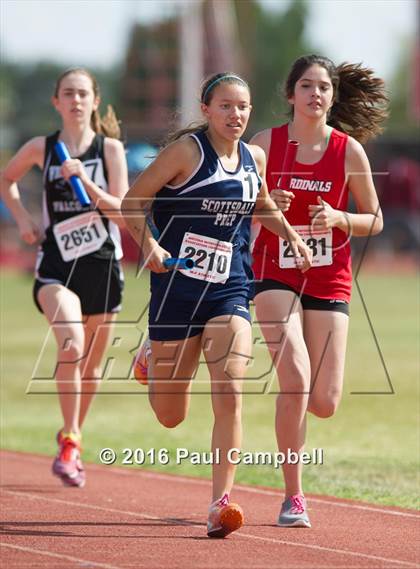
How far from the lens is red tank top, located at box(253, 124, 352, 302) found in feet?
23.2

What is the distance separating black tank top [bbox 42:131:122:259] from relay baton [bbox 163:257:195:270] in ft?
7.01

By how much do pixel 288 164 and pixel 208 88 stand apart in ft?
2.37

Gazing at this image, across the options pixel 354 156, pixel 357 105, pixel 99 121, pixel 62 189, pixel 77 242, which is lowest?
pixel 77 242

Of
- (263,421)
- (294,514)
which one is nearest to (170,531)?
(294,514)

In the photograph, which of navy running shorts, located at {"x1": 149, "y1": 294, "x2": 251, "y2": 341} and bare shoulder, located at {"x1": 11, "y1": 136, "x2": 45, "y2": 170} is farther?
bare shoulder, located at {"x1": 11, "y1": 136, "x2": 45, "y2": 170}

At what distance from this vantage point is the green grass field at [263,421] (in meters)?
9.28

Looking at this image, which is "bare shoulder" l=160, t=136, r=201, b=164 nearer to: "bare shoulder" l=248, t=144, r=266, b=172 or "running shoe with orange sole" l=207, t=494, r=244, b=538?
"bare shoulder" l=248, t=144, r=266, b=172

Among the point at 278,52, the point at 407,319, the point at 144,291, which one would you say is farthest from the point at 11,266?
the point at 278,52

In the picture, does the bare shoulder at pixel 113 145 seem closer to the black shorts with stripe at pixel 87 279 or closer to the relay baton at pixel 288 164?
the black shorts with stripe at pixel 87 279

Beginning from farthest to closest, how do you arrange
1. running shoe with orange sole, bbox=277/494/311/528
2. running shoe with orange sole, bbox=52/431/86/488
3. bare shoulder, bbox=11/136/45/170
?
bare shoulder, bbox=11/136/45/170 → running shoe with orange sole, bbox=52/431/86/488 → running shoe with orange sole, bbox=277/494/311/528

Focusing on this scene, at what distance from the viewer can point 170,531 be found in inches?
265

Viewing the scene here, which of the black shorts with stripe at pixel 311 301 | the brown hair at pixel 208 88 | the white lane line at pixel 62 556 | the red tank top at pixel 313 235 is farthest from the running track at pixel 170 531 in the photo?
the brown hair at pixel 208 88

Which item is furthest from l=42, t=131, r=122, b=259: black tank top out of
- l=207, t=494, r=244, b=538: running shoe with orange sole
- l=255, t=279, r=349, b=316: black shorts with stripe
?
l=207, t=494, r=244, b=538: running shoe with orange sole

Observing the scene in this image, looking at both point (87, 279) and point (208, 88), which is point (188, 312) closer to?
point (208, 88)
